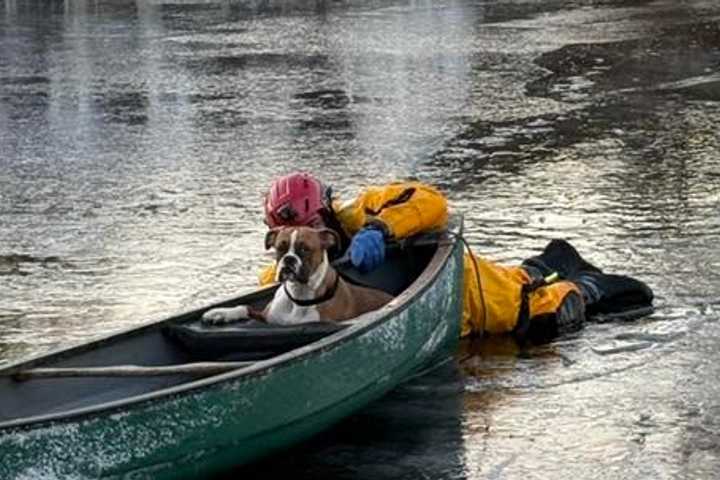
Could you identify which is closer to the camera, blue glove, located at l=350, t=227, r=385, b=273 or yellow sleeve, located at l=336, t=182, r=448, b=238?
blue glove, located at l=350, t=227, r=385, b=273

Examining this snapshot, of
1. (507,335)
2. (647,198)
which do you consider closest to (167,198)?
(647,198)

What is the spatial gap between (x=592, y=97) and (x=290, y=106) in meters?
3.60

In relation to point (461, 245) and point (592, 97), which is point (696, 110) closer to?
point (592, 97)

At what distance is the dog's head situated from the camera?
7938 millimetres

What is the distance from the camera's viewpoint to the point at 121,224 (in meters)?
13.7

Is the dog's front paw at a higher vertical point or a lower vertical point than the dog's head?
lower

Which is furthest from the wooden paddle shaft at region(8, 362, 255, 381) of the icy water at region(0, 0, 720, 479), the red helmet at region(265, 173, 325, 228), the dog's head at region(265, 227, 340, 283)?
the red helmet at region(265, 173, 325, 228)

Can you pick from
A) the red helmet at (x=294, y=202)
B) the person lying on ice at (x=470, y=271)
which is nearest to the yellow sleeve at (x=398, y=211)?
the person lying on ice at (x=470, y=271)

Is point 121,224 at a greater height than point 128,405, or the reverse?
point 128,405

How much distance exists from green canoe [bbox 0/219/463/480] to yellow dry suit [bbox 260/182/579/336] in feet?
0.91

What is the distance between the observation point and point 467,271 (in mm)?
9391

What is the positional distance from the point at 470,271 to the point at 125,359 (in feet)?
7.44

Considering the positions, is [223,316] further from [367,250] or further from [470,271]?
[470,271]

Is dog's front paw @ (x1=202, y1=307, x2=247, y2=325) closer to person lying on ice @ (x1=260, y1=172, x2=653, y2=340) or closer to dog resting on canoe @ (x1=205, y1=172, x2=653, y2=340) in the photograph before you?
dog resting on canoe @ (x1=205, y1=172, x2=653, y2=340)
